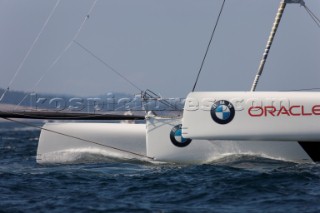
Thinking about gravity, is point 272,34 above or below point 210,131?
above

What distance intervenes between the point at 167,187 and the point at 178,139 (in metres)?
2.84

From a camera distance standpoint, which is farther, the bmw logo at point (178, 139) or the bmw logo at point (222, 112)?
the bmw logo at point (178, 139)

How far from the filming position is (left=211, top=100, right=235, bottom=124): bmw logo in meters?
10.1

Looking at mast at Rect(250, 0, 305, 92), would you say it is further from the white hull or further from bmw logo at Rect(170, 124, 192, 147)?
bmw logo at Rect(170, 124, 192, 147)

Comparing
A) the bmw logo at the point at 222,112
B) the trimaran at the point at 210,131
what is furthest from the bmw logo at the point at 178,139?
the bmw logo at the point at 222,112

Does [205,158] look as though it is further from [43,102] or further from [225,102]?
[43,102]

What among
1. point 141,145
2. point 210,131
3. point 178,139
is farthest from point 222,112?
point 141,145

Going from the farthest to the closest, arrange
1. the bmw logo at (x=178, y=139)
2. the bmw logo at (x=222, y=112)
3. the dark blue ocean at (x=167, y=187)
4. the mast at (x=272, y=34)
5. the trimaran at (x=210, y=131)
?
the bmw logo at (x=178, y=139) < the mast at (x=272, y=34) < the bmw logo at (x=222, y=112) < the trimaran at (x=210, y=131) < the dark blue ocean at (x=167, y=187)

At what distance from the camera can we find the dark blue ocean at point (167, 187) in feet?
24.0

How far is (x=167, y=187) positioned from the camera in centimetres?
857

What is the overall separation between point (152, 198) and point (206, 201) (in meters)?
0.63

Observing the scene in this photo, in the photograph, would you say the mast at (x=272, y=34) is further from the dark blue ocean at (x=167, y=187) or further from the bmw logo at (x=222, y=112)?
the dark blue ocean at (x=167, y=187)

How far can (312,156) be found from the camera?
35.5ft

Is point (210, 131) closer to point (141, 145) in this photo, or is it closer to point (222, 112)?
point (222, 112)
